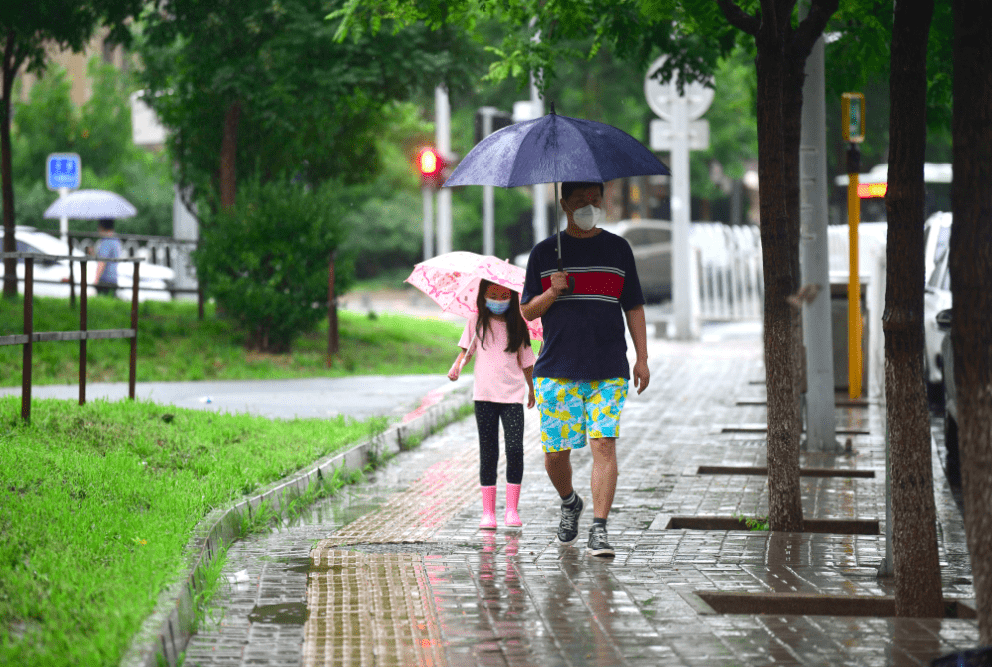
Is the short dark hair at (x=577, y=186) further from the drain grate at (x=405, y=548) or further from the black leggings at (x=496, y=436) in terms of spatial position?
the drain grate at (x=405, y=548)

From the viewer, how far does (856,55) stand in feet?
34.1

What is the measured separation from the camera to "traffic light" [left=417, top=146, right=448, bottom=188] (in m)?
20.6

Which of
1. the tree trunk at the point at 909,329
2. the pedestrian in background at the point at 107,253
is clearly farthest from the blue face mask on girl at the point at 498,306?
the pedestrian in background at the point at 107,253

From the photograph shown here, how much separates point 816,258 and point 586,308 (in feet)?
13.9

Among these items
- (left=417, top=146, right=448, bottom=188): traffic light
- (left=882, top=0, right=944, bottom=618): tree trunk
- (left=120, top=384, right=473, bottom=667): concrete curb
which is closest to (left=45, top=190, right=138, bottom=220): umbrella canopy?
(left=417, top=146, right=448, bottom=188): traffic light

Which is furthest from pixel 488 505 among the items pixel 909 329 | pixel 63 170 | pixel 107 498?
pixel 63 170

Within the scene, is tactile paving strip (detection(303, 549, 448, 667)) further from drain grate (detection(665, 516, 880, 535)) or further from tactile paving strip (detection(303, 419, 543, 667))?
drain grate (detection(665, 516, 880, 535))

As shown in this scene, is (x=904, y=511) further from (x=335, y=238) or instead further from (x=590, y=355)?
(x=335, y=238)

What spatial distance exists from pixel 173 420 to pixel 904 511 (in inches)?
233

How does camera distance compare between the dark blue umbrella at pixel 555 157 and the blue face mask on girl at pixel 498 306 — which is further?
the blue face mask on girl at pixel 498 306

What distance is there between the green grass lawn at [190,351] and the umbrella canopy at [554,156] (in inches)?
288

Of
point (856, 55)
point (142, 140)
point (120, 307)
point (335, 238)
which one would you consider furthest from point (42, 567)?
point (142, 140)

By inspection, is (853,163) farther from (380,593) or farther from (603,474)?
(380,593)

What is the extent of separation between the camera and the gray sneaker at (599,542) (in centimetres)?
656
